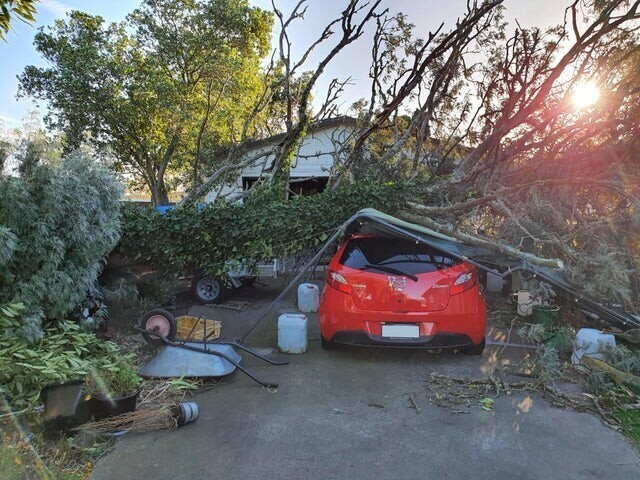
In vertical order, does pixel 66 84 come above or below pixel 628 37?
above

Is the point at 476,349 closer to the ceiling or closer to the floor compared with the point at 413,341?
closer to the floor

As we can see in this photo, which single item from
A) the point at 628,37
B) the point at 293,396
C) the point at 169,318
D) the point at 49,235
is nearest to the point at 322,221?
the point at 169,318

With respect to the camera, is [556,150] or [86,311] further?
[556,150]

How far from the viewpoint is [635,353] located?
4508mm

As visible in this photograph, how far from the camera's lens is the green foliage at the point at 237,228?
634 centimetres

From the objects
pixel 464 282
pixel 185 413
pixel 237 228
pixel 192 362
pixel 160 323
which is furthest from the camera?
pixel 237 228

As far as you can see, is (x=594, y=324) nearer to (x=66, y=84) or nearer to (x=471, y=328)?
(x=471, y=328)

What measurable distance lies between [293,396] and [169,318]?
1965 millimetres

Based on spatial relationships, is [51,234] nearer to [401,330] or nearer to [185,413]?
[185,413]

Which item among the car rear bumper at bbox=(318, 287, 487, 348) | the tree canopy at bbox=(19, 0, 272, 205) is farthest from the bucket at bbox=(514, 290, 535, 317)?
the tree canopy at bbox=(19, 0, 272, 205)

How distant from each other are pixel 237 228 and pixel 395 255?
265cm

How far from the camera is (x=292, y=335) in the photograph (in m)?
5.12

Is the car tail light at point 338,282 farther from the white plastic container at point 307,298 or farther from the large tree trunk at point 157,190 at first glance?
the large tree trunk at point 157,190

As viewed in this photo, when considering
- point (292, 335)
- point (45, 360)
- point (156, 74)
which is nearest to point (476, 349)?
point (292, 335)
